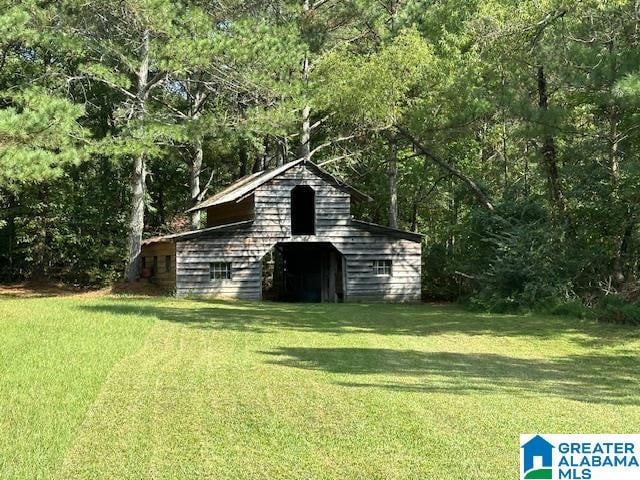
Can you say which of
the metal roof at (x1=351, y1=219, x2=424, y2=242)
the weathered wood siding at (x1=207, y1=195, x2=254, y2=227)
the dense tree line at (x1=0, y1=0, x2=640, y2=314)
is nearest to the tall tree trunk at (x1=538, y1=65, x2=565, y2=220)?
the dense tree line at (x1=0, y1=0, x2=640, y2=314)

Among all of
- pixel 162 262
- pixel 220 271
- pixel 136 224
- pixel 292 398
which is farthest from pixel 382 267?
pixel 292 398

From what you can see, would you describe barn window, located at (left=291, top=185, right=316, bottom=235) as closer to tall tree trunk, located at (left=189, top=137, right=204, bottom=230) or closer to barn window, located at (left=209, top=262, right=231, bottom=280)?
barn window, located at (left=209, top=262, right=231, bottom=280)

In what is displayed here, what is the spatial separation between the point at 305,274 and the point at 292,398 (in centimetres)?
2310

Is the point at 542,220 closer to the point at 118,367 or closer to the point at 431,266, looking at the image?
the point at 431,266

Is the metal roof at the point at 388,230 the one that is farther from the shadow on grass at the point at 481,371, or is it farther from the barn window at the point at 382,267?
the shadow on grass at the point at 481,371

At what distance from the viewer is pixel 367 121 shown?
24.7 metres

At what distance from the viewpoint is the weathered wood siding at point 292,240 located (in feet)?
82.6

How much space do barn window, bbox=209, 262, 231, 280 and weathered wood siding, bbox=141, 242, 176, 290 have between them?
4.40 feet

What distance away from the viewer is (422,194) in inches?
1337

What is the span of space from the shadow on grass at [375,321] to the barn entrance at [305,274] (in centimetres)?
676

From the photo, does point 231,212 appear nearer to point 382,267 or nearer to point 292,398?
point 382,267

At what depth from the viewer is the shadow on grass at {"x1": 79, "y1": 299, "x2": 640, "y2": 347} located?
14.6 metres

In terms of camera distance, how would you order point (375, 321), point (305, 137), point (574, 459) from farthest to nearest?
point (305, 137) < point (375, 321) < point (574, 459)

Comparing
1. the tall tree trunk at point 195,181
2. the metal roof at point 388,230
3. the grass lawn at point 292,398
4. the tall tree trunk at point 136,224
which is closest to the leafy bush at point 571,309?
the grass lawn at point 292,398
